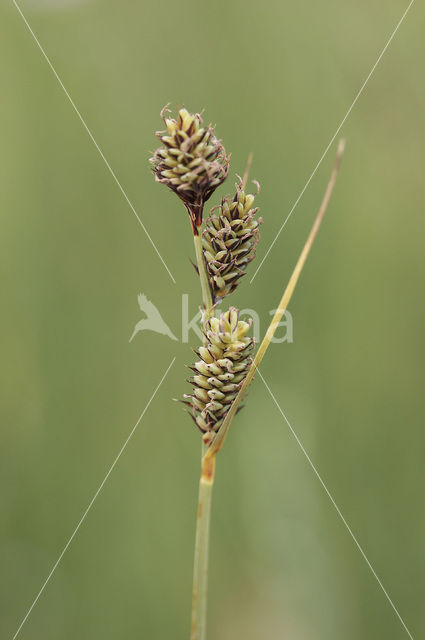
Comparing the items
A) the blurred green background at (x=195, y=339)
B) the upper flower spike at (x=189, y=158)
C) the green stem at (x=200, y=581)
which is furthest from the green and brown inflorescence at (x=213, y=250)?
the blurred green background at (x=195, y=339)

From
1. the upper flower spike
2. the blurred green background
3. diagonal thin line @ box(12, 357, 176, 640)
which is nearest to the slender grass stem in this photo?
the upper flower spike

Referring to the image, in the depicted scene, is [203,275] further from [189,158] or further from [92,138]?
[92,138]

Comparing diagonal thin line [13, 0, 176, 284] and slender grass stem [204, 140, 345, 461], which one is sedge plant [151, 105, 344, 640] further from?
diagonal thin line [13, 0, 176, 284]

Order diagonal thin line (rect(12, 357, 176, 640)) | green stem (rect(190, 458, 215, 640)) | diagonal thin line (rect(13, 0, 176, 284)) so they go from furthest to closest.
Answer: diagonal thin line (rect(13, 0, 176, 284)) → diagonal thin line (rect(12, 357, 176, 640)) → green stem (rect(190, 458, 215, 640))

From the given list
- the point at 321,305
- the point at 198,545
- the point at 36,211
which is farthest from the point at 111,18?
the point at 198,545

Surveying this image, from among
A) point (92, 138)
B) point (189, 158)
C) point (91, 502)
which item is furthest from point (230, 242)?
point (92, 138)

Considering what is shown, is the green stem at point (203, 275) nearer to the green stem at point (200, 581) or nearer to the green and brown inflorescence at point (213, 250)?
the green and brown inflorescence at point (213, 250)
